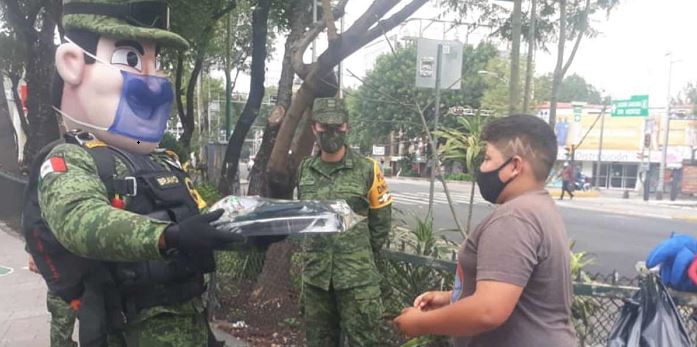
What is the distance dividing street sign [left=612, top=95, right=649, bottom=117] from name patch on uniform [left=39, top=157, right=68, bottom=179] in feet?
80.7

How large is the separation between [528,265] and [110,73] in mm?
1517

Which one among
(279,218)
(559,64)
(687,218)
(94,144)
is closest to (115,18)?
(94,144)

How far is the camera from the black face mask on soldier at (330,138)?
320 centimetres

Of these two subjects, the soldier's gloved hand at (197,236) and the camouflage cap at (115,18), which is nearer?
the soldier's gloved hand at (197,236)

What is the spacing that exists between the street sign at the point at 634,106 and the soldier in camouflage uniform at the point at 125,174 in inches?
948

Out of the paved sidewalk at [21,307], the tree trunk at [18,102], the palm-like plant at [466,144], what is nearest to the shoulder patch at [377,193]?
the palm-like plant at [466,144]

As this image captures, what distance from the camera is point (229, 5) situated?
27.2 feet

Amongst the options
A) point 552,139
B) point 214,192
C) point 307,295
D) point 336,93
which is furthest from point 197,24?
point 552,139

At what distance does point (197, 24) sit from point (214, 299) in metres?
3.82

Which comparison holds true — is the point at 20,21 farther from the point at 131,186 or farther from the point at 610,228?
the point at 610,228

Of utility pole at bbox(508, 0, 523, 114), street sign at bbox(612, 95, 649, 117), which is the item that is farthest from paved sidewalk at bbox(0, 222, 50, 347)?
street sign at bbox(612, 95, 649, 117)

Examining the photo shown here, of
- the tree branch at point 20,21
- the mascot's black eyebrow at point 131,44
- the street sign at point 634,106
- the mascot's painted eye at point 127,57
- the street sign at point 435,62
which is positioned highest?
the street sign at point 634,106

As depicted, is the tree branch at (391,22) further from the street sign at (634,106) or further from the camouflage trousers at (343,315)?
the street sign at (634,106)

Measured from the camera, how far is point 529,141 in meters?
1.74
